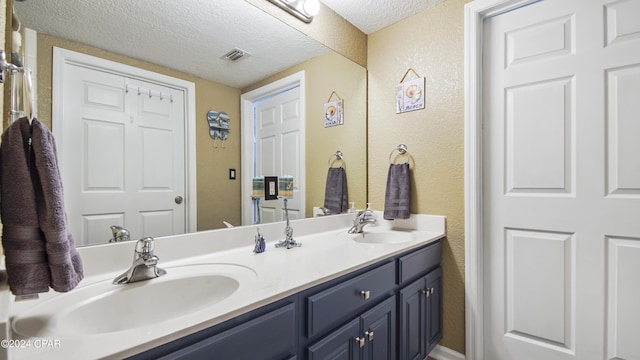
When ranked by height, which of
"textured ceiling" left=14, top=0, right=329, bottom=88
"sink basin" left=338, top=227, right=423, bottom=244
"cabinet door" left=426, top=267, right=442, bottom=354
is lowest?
"cabinet door" left=426, top=267, right=442, bottom=354

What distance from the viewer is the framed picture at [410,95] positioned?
1740 millimetres

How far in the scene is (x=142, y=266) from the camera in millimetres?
869

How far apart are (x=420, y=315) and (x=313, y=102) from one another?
1336 mm

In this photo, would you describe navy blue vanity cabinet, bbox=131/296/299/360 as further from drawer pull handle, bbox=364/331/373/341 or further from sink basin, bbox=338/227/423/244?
sink basin, bbox=338/227/423/244

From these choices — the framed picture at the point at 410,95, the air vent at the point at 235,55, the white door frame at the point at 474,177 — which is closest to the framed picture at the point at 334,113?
A: the framed picture at the point at 410,95

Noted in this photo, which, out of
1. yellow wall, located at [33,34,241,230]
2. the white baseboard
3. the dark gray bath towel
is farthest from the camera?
the white baseboard

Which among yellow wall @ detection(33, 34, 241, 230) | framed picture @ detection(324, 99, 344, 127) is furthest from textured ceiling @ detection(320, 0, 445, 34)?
yellow wall @ detection(33, 34, 241, 230)

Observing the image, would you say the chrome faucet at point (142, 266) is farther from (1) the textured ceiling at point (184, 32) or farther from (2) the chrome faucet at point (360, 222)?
(2) the chrome faucet at point (360, 222)

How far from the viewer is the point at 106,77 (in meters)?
0.96

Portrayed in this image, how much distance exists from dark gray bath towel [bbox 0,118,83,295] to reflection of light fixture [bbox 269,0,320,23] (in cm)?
134

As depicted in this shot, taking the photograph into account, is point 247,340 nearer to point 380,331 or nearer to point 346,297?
point 346,297

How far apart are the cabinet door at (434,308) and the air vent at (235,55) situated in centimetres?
148

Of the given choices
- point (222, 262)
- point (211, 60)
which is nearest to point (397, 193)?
point (222, 262)

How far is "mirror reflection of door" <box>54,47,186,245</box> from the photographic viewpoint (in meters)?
0.90
